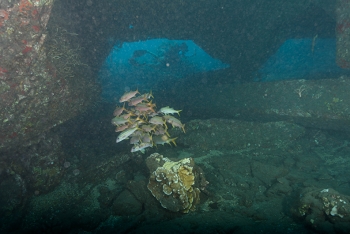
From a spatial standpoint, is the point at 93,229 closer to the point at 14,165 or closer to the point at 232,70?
the point at 14,165

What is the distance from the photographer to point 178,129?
9.47m

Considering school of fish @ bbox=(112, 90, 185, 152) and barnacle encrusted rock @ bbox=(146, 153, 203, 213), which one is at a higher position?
school of fish @ bbox=(112, 90, 185, 152)

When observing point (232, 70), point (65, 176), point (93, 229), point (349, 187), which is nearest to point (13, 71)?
point (65, 176)

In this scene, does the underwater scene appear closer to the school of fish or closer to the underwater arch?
the school of fish

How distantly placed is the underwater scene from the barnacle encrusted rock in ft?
0.09

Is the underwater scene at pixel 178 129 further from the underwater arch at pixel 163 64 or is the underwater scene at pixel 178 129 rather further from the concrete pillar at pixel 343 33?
the underwater arch at pixel 163 64

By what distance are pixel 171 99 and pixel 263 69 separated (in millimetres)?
6181

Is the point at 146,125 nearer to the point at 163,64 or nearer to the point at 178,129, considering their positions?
the point at 178,129

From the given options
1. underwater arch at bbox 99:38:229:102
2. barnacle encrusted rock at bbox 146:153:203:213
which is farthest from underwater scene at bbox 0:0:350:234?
underwater arch at bbox 99:38:229:102

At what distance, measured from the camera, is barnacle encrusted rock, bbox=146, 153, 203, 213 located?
525cm

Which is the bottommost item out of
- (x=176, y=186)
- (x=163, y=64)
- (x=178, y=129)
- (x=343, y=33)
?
(x=178, y=129)

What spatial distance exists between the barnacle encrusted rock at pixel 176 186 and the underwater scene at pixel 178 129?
3 cm

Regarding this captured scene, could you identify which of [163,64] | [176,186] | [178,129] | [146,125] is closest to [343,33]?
[178,129]

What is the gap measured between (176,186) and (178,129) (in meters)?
4.32
